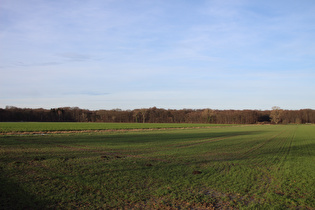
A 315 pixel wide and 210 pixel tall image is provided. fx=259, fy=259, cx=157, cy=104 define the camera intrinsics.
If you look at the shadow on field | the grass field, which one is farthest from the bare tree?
the shadow on field

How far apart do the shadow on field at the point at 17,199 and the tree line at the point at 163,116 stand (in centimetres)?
14163

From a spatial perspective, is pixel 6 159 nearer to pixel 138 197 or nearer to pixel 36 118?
pixel 138 197

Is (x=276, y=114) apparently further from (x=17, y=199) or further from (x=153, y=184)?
(x=17, y=199)

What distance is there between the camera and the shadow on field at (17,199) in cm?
740

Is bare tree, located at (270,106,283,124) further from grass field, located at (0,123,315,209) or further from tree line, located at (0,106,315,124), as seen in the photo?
grass field, located at (0,123,315,209)

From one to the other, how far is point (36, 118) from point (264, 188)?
6242 inches

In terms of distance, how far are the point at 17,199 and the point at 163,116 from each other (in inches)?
5926

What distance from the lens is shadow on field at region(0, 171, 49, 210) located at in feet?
24.3

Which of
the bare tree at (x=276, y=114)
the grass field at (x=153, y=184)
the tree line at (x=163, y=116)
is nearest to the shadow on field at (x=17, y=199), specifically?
the grass field at (x=153, y=184)

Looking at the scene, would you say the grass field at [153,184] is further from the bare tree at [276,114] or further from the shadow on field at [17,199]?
the bare tree at [276,114]


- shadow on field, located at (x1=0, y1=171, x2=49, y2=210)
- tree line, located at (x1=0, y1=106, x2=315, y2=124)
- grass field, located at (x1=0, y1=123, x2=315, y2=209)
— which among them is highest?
tree line, located at (x1=0, y1=106, x2=315, y2=124)

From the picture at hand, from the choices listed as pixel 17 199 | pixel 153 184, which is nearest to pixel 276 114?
pixel 153 184

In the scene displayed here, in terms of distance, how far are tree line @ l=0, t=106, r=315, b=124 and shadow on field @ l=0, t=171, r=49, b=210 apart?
14163 centimetres

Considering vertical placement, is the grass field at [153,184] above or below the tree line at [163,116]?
below
